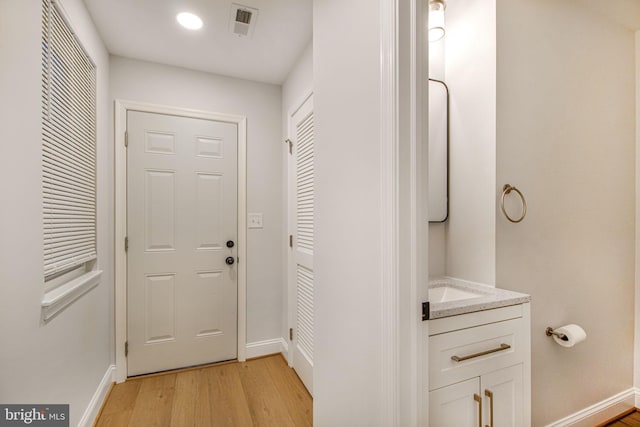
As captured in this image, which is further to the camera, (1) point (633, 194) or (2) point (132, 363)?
(2) point (132, 363)

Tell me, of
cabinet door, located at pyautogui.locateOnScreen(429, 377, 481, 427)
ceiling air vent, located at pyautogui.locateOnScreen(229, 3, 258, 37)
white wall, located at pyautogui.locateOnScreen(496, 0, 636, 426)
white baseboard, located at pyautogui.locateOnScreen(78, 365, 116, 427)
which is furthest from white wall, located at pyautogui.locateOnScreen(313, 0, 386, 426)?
white baseboard, located at pyautogui.locateOnScreen(78, 365, 116, 427)

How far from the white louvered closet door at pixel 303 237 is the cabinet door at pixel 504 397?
1199 millimetres

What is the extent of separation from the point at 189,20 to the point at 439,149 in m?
1.71

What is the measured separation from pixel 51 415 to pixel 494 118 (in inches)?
93.0

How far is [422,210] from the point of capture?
0.89 metres

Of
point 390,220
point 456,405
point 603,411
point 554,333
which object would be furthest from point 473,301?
point 603,411

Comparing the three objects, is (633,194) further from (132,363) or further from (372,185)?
(132,363)

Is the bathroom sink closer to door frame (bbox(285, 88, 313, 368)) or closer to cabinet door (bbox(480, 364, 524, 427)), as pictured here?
cabinet door (bbox(480, 364, 524, 427))

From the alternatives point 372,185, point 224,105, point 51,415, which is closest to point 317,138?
point 372,185

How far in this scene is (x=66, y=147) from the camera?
1.51 meters

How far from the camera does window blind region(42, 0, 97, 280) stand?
132cm

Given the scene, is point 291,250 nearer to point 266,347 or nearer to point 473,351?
point 266,347

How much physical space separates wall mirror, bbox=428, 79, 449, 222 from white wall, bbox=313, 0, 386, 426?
24.2 inches

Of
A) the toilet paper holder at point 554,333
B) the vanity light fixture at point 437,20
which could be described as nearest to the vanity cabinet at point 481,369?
the toilet paper holder at point 554,333
